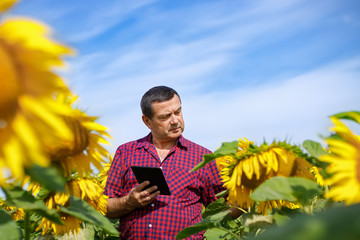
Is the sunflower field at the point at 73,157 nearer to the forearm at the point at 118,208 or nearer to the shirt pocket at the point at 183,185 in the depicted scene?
the forearm at the point at 118,208

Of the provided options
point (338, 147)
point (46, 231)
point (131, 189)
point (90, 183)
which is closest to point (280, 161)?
point (338, 147)

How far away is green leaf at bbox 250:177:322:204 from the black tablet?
1.65 metres

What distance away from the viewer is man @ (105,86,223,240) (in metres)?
3.74

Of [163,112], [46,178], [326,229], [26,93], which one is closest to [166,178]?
[163,112]

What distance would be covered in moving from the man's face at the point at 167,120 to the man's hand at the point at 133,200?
0.76 meters

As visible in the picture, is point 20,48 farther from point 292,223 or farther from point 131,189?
point 131,189

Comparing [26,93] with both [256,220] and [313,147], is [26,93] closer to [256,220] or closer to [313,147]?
[313,147]

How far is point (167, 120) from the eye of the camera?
166 inches

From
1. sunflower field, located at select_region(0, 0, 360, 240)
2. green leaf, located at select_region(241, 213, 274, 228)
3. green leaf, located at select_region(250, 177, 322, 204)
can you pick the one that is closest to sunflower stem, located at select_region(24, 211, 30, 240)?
sunflower field, located at select_region(0, 0, 360, 240)

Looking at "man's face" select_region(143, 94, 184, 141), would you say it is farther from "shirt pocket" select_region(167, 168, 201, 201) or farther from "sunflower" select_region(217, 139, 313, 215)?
"sunflower" select_region(217, 139, 313, 215)

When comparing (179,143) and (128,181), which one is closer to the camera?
(128,181)

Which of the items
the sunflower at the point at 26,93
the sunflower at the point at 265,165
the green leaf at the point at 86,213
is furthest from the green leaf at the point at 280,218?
the sunflower at the point at 26,93

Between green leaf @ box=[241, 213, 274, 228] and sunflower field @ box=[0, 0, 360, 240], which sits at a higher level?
sunflower field @ box=[0, 0, 360, 240]

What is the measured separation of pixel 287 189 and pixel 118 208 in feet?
7.92
